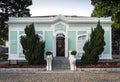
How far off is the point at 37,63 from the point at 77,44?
5.72 meters

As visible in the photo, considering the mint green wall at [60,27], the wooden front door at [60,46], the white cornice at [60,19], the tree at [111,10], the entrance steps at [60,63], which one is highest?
the tree at [111,10]

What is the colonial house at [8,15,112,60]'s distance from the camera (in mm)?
30781

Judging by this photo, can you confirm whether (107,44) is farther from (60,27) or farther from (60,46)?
(60,27)

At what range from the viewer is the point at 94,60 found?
2695 cm

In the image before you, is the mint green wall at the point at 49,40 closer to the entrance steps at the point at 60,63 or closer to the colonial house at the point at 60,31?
the colonial house at the point at 60,31

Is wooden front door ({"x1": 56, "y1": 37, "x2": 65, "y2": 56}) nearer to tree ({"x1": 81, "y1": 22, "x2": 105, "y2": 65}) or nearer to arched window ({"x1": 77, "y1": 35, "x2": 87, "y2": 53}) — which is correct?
arched window ({"x1": 77, "y1": 35, "x2": 87, "y2": 53})

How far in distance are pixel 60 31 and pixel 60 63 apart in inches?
158

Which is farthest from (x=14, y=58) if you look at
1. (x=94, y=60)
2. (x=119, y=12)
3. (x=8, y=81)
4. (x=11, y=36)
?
(x=8, y=81)

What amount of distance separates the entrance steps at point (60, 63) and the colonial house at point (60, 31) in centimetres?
139

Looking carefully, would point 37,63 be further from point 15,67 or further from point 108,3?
point 108,3

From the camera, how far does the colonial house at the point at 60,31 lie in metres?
30.8

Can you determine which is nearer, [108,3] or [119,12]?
[108,3]

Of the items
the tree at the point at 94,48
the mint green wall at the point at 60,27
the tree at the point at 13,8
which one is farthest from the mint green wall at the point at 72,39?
the tree at the point at 13,8

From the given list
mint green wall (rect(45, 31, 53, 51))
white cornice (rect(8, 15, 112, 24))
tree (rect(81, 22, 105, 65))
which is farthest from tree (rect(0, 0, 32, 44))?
tree (rect(81, 22, 105, 65))
